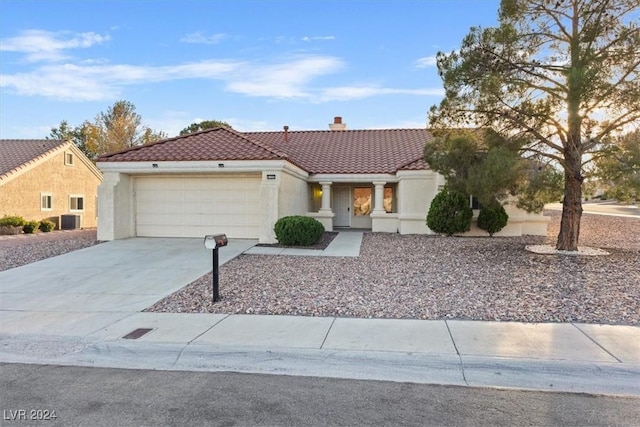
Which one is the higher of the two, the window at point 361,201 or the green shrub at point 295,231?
the window at point 361,201

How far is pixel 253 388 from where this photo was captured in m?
4.20

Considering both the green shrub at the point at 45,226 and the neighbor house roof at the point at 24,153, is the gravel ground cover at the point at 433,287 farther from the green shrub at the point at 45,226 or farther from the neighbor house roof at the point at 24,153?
the neighbor house roof at the point at 24,153

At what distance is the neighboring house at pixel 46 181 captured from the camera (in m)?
21.7

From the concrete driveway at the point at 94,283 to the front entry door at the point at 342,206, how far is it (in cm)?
817

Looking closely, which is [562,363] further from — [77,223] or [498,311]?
[77,223]

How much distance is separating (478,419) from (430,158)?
32.1ft

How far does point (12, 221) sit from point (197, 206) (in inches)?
460

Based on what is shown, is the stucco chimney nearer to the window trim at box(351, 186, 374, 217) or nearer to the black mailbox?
the window trim at box(351, 186, 374, 217)

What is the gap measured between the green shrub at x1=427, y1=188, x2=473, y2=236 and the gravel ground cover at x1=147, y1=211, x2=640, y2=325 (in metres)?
3.25

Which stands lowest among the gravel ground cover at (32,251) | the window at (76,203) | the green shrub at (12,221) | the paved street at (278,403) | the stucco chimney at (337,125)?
the paved street at (278,403)

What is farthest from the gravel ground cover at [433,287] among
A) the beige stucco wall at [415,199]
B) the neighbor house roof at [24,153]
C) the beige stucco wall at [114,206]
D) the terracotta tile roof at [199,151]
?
the neighbor house roof at [24,153]

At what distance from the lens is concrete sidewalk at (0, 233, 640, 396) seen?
14.7 ft

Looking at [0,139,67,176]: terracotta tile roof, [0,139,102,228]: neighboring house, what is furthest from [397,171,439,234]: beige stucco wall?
[0,139,67,176]: terracotta tile roof

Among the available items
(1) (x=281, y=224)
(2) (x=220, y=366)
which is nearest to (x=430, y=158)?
(1) (x=281, y=224)
